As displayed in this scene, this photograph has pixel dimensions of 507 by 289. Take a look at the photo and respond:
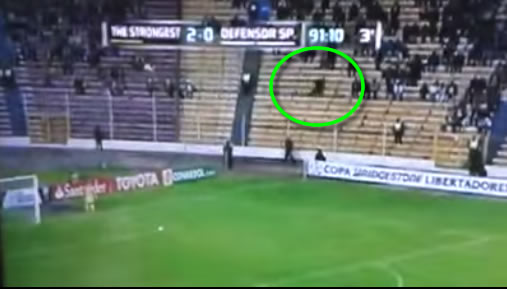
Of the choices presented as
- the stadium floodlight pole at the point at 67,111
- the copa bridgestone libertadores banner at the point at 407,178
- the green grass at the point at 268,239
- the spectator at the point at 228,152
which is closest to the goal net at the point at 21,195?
the green grass at the point at 268,239

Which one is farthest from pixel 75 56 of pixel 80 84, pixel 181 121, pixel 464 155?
pixel 464 155

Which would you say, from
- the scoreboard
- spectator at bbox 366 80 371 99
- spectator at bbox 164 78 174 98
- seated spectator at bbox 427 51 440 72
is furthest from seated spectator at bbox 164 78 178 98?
seated spectator at bbox 427 51 440 72

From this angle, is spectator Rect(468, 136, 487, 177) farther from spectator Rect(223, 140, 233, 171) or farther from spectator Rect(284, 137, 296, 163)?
spectator Rect(223, 140, 233, 171)

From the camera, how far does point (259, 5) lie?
8.31 feet

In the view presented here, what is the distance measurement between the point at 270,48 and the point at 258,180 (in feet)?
1.48

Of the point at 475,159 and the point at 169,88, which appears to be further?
the point at 475,159

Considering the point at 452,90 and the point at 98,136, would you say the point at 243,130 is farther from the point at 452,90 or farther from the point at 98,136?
the point at 452,90

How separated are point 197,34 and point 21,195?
676 mm

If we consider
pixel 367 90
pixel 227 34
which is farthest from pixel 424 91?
pixel 227 34

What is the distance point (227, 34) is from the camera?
2.54 meters

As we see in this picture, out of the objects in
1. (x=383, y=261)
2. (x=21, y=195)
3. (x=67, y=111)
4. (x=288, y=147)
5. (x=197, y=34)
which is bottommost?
(x=383, y=261)

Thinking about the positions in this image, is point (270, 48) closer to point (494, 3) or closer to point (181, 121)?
point (181, 121)

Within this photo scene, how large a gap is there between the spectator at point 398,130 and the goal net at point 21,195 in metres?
1.10

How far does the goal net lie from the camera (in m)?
2.34
